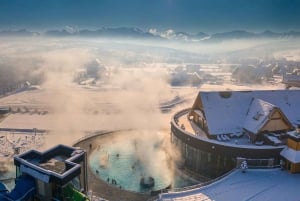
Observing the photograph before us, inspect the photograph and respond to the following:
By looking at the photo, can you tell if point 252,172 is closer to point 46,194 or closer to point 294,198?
point 294,198

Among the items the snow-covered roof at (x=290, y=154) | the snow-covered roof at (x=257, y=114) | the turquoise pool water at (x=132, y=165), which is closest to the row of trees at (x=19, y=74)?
the turquoise pool water at (x=132, y=165)

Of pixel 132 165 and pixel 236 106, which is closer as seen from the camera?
pixel 132 165

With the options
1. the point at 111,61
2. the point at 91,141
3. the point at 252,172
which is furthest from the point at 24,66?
the point at 252,172

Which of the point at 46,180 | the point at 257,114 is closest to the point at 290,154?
the point at 257,114

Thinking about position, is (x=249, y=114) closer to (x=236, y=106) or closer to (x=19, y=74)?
(x=236, y=106)

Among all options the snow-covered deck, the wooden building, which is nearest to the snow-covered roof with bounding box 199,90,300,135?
the wooden building
